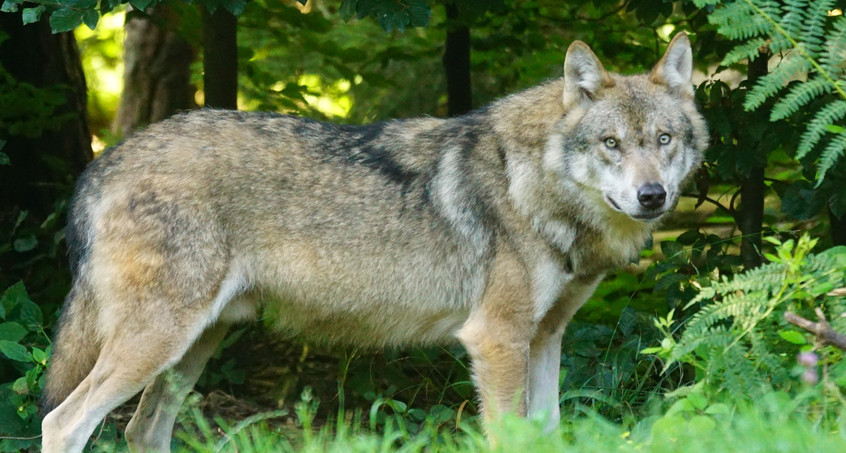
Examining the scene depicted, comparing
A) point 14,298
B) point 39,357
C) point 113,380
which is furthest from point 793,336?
point 14,298

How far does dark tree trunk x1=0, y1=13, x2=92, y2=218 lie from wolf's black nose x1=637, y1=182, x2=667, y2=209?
4530 mm

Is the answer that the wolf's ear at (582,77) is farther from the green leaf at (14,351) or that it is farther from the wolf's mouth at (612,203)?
the green leaf at (14,351)

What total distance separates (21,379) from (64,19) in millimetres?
2056

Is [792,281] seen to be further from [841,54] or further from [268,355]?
[268,355]

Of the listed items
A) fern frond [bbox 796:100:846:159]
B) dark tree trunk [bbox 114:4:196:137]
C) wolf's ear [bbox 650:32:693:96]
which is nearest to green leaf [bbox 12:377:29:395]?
wolf's ear [bbox 650:32:693:96]

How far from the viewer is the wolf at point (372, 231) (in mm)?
4805

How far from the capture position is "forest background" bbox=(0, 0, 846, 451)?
12.9 ft

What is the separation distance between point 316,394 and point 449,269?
2266 mm

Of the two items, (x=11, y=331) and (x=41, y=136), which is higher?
(x=41, y=136)

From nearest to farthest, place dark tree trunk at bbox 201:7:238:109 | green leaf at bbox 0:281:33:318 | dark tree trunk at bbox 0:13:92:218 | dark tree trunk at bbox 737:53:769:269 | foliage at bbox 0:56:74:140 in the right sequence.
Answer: green leaf at bbox 0:281:33:318 < dark tree trunk at bbox 737:53:769:269 < foliage at bbox 0:56:74:140 < dark tree trunk at bbox 201:7:238:109 < dark tree trunk at bbox 0:13:92:218

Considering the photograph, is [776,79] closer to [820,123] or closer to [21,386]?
[820,123]

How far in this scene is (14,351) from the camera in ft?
17.2

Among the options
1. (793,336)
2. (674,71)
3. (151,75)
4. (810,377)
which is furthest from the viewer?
(151,75)

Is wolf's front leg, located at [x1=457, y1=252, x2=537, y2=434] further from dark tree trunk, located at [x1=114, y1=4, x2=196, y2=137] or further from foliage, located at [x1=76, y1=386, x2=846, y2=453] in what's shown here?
dark tree trunk, located at [x1=114, y1=4, x2=196, y2=137]
